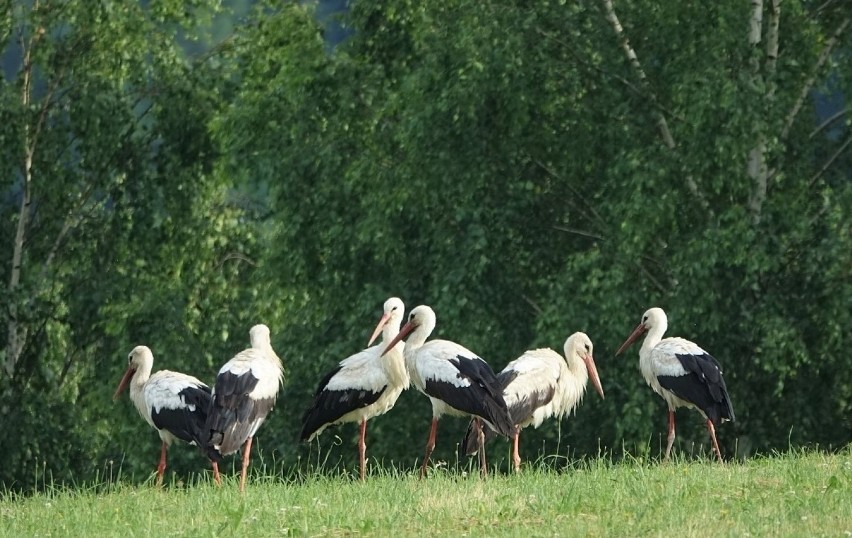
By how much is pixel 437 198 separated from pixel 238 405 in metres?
6.71

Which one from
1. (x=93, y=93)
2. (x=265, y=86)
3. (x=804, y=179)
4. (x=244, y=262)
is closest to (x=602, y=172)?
(x=804, y=179)

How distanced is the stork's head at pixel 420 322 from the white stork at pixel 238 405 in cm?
109

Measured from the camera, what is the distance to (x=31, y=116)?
75.6ft

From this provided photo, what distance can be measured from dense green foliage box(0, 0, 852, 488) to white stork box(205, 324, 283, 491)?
279cm

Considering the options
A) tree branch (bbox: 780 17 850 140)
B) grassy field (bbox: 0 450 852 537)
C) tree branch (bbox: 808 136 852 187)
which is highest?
tree branch (bbox: 780 17 850 140)

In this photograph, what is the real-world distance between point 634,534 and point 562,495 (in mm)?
1412

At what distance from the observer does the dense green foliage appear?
16703 millimetres

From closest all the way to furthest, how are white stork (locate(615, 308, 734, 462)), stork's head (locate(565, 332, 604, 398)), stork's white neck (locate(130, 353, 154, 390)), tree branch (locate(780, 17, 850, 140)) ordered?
white stork (locate(615, 308, 734, 462)) < stork's head (locate(565, 332, 604, 398)) < stork's white neck (locate(130, 353, 154, 390)) < tree branch (locate(780, 17, 850, 140))

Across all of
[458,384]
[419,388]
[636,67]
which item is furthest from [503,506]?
[636,67]

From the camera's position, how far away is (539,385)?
1306 cm

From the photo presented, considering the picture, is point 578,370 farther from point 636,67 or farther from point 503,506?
point 636,67

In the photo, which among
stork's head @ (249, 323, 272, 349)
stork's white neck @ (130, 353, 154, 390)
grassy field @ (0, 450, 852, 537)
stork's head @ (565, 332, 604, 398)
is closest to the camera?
grassy field @ (0, 450, 852, 537)

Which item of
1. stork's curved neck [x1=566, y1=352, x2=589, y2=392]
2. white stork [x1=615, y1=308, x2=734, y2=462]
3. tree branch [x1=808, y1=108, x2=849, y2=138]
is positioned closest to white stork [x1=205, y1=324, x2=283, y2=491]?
stork's curved neck [x1=566, y1=352, x2=589, y2=392]

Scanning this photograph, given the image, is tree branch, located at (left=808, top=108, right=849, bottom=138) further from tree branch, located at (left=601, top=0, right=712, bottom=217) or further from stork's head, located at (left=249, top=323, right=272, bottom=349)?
stork's head, located at (left=249, top=323, right=272, bottom=349)
